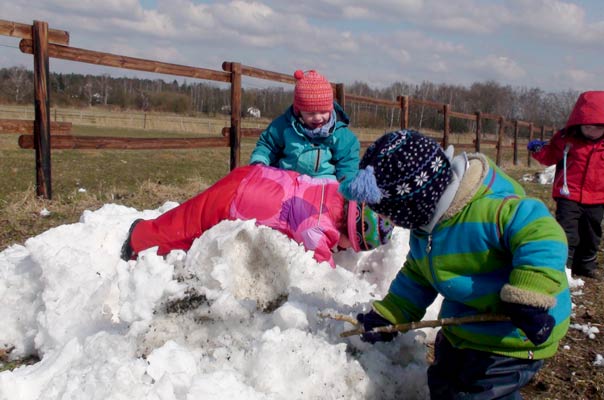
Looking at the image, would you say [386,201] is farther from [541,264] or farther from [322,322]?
[322,322]

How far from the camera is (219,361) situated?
209cm

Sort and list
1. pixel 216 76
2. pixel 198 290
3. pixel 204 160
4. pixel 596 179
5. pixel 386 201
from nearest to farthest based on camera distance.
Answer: pixel 386 201
pixel 198 290
pixel 596 179
pixel 216 76
pixel 204 160

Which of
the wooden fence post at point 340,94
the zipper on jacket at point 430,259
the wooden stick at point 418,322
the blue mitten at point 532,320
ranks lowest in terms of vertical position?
the wooden stick at point 418,322

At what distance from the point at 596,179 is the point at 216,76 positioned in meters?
4.28

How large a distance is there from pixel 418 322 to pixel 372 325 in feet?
0.61

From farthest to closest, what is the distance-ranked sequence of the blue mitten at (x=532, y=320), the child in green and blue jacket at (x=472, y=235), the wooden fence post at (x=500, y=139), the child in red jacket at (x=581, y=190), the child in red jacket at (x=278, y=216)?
1. the wooden fence post at (x=500, y=139)
2. the child in red jacket at (x=581, y=190)
3. the child in red jacket at (x=278, y=216)
4. the child in green and blue jacket at (x=472, y=235)
5. the blue mitten at (x=532, y=320)

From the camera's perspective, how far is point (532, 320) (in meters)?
1.66

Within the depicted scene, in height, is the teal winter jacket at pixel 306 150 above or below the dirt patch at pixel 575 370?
above

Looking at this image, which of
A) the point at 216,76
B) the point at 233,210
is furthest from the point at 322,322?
the point at 216,76

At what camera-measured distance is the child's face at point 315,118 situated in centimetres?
425

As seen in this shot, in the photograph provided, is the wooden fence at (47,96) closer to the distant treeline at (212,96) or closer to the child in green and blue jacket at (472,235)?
the child in green and blue jacket at (472,235)

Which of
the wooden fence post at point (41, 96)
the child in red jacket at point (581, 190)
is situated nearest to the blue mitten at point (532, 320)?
the child in red jacket at point (581, 190)

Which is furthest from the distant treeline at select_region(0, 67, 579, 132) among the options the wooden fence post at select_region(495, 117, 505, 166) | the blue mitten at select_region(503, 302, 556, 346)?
the blue mitten at select_region(503, 302, 556, 346)

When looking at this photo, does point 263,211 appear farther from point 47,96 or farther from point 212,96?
point 212,96
